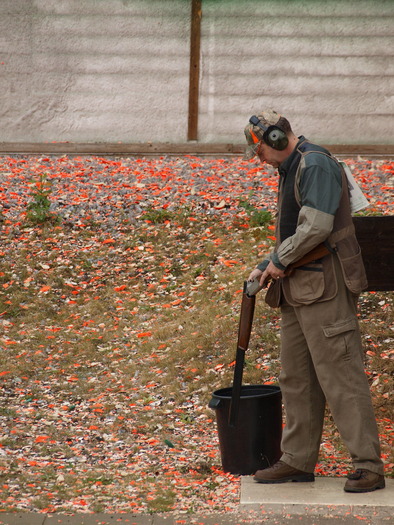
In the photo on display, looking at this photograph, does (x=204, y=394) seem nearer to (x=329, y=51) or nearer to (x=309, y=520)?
(x=309, y=520)

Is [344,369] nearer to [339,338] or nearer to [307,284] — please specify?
[339,338]

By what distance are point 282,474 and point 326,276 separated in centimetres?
116

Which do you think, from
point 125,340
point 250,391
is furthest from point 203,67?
point 250,391

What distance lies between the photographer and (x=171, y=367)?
23.6 feet

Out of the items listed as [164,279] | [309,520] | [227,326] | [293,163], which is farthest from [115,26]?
[309,520]

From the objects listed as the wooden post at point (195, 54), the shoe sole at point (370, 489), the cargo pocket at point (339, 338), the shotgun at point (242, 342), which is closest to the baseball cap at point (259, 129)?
the shotgun at point (242, 342)

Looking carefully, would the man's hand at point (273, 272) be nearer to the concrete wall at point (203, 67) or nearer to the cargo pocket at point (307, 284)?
the cargo pocket at point (307, 284)

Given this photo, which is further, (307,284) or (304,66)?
(304,66)

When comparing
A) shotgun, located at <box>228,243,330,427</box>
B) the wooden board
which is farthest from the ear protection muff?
the wooden board

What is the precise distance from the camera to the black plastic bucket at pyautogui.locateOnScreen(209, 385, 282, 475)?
4.92 meters

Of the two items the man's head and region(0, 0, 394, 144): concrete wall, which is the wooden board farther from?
region(0, 0, 394, 144): concrete wall

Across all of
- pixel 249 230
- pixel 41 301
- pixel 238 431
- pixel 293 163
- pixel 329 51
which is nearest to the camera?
pixel 293 163

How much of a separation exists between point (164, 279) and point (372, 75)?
19.0 ft

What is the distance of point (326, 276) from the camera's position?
4.46 metres
